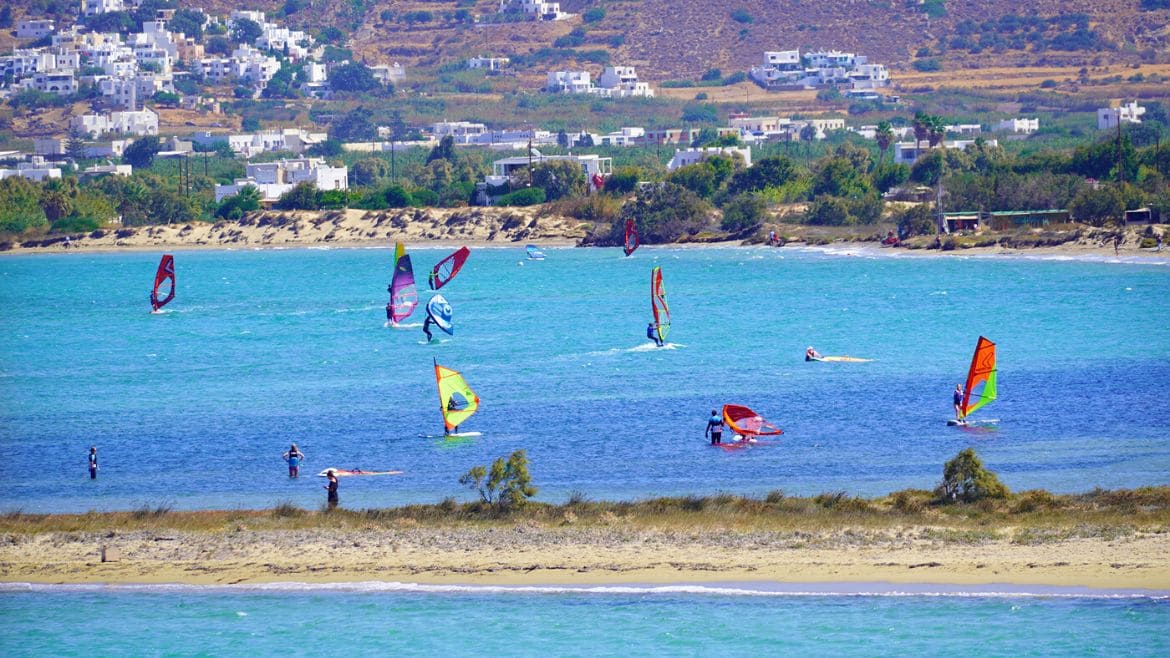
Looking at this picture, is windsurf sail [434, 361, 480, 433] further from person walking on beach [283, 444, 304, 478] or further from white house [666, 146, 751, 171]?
white house [666, 146, 751, 171]

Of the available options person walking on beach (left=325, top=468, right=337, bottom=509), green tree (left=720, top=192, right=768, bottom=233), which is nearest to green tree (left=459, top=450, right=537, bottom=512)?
person walking on beach (left=325, top=468, right=337, bottom=509)

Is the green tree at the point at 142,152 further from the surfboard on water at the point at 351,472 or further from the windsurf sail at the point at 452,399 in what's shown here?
the surfboard on water at the point at 351,472

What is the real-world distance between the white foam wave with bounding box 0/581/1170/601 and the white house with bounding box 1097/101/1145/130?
13814 cm

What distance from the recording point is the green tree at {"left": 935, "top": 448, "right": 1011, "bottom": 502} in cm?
2267

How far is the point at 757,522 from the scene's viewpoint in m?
22.0

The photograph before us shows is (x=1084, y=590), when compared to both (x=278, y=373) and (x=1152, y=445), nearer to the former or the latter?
(x=1152, y=445)

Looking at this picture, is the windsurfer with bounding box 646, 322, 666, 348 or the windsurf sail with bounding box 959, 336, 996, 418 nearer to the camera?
the windsurf sail with bounding box 959, 336, 996, 418

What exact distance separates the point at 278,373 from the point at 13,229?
72.3m

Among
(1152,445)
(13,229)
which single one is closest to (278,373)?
(1152,445)

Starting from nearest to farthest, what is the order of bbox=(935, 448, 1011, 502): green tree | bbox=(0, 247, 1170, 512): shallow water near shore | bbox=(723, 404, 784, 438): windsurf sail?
bbox=(935, 448, 1011, 502): green tree < bbox=(0, 247, 1170, 512): shallow water near shore < bbox=(723, 404, 784, 438): windsurf sail

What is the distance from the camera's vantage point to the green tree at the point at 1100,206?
261 feet

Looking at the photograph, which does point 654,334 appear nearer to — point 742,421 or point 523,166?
point 742,421

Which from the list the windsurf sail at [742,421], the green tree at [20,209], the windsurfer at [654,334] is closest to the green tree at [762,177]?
the green tree at [20,209]

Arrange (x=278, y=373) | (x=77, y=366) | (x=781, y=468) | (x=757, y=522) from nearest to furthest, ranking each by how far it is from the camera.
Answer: (x=757, y=522) < (x=781, y=468) < (x=278, y=373) < (x=77, y=366)
